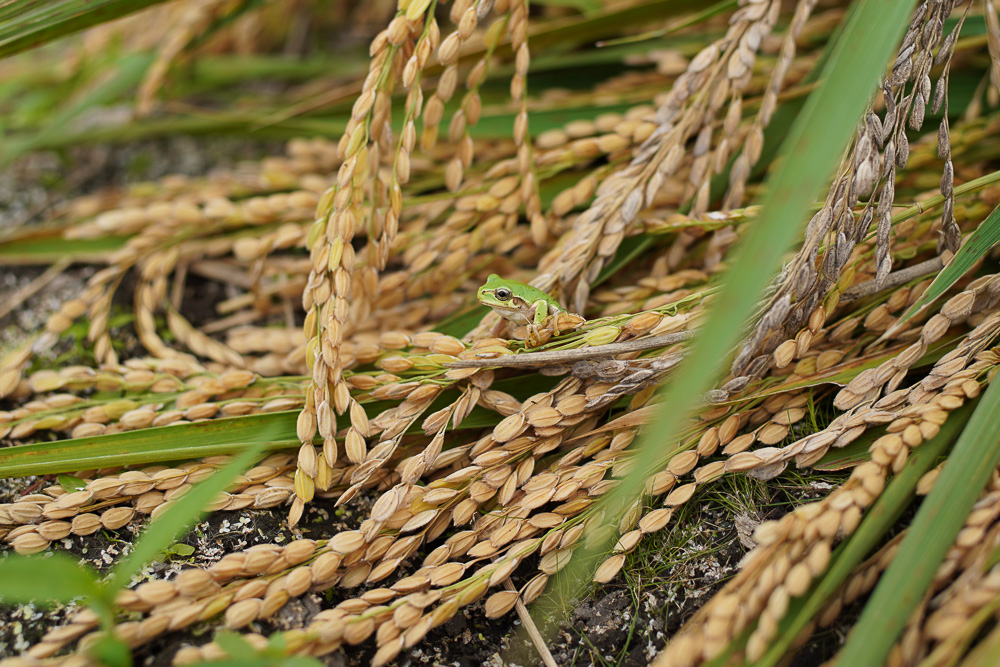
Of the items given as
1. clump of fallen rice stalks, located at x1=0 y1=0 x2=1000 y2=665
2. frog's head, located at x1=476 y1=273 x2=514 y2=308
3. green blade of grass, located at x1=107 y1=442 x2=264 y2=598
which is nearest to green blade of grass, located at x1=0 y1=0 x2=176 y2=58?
clump of fallen rice stalks, located at x1=0 y1=0 x2=1000 y2=665

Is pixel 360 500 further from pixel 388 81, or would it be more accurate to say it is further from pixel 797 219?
pixel 797 219

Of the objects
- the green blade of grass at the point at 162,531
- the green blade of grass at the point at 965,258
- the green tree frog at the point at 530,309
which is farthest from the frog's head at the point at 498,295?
the green blade of grass at the point at 965,258

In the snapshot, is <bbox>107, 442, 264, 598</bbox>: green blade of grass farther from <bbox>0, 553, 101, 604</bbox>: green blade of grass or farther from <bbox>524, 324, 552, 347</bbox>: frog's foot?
<bbox>524, 324, 552, 347</bbox>: frog's foot

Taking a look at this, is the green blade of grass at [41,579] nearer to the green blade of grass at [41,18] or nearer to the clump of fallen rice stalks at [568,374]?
the clump of fallen rice stalks at [568,374]

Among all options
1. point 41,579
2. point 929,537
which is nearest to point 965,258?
point 929,537

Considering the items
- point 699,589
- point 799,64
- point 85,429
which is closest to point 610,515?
point 699,589

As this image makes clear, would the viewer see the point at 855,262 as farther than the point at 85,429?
No
